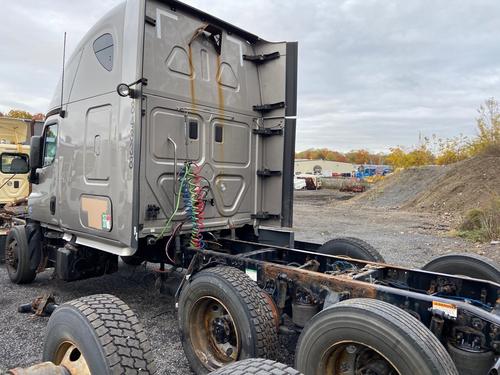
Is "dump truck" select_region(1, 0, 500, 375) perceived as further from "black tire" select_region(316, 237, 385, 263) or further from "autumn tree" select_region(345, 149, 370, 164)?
"autumn tree" select_region(345, 149, 370, 164)

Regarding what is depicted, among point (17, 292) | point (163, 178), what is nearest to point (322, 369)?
point (163, 178)

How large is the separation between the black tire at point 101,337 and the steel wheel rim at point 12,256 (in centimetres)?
443

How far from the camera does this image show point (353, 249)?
470 centimetres

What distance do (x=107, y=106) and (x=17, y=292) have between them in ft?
11.2

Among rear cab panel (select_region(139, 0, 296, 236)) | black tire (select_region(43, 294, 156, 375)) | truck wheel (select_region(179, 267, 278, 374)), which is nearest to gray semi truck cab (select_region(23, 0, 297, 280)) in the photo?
rear cab panel (select_region(139, 0, 296, 236))

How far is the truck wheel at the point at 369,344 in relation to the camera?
85.6 inches

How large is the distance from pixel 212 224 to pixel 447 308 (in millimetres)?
2767

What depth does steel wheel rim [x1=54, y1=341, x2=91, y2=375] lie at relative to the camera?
208 centimetres

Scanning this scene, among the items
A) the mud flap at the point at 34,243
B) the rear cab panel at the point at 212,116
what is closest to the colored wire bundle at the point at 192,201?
the rear cab panel at the point at 212,116

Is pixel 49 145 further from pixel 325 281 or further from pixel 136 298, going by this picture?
pixel 325 281

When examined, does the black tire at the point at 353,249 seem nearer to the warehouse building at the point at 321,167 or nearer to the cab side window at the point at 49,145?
the cab side window at the point at 49,145

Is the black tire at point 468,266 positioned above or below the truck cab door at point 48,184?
below

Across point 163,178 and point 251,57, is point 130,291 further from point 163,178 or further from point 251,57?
point 251,57

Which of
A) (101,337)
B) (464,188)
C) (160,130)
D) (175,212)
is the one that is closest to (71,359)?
(101,337)
